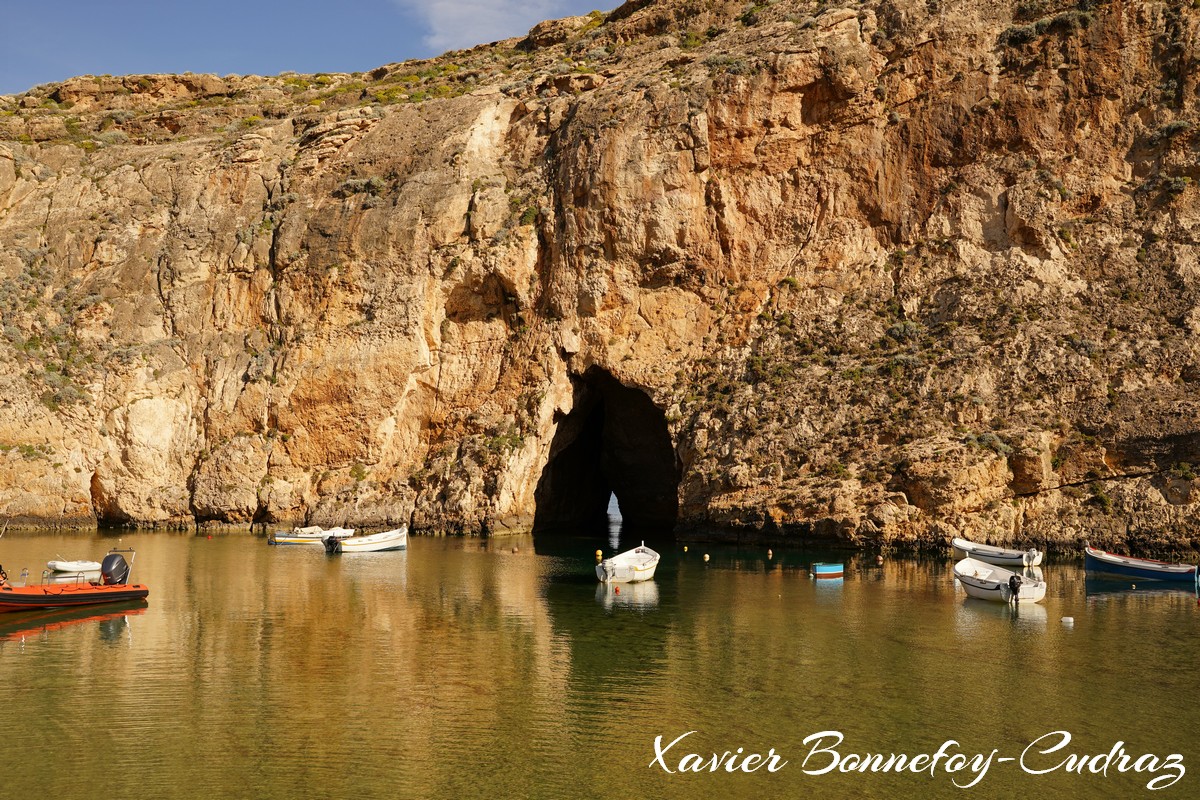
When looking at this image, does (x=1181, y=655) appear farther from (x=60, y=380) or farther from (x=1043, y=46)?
(x=60, y=380)

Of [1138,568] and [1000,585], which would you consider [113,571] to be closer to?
[1000,585]

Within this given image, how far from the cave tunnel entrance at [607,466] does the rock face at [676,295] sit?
0.39m

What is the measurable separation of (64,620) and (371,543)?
67.0 feet

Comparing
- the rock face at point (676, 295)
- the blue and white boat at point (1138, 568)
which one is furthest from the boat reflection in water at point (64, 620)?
the blue and white boat at point (1138, 568)

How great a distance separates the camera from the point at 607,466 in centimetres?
7288

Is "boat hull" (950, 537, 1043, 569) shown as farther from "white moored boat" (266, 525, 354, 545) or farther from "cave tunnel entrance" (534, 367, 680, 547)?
"white moored boat" (266, 525, 354, 545)

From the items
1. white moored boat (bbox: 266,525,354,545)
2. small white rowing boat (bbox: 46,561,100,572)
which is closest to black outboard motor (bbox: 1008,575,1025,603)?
small white rowing boat (bbox: 46,561,100,572)

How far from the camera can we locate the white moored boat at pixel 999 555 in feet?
124

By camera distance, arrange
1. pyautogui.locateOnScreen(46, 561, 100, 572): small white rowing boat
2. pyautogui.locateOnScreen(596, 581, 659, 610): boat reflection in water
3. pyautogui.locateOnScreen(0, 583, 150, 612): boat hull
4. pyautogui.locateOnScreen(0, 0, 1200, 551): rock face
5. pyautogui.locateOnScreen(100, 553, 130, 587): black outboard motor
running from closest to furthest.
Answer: pyautogui.locateOnScreen(0, 583, 150, 612): boat hull, pyautogui.locateOnScreen(100, 553, 130, 587): black outboard motor, pyautogui.locateOnScreen(596, 581, 659, 610): boat reflection in water, pyautogui.locateOnScreen(46, 561, 100, 572): small white rowing boat, pyautogui.locateOnScreen(0, 0, 1200, 551): rock face

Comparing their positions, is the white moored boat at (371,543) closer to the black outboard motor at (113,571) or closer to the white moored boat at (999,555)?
the black outboard motor at (113,571)

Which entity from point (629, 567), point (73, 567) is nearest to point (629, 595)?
point (629, 567)

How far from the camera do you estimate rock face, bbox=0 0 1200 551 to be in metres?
47.3

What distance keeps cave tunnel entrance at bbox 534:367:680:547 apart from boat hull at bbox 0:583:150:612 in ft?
96.3
